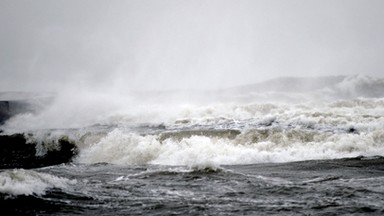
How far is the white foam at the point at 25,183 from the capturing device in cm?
732

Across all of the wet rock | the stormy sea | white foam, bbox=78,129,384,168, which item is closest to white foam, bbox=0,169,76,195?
the stormy sea

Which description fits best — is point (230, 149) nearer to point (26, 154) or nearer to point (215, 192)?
point (215, 192)

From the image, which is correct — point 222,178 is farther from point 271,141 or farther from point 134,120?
point 134,120

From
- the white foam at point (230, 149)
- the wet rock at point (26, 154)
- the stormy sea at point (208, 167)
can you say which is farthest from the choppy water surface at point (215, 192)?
the wet rock at point (26, 154)

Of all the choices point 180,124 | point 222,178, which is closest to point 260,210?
point 222,178

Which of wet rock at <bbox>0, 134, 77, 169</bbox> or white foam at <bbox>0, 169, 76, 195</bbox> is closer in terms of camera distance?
white foam at <bbox>0, 169, 76, 195</bbox>

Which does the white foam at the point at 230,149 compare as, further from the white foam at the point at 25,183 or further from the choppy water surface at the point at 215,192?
the white foam at the point at 25,183

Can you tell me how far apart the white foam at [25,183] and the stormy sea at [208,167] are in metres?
0.02

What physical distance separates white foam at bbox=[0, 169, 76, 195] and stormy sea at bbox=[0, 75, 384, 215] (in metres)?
0.02

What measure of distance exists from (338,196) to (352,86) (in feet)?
121

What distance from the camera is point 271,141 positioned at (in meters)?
14.9

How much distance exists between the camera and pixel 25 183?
7.66 metres

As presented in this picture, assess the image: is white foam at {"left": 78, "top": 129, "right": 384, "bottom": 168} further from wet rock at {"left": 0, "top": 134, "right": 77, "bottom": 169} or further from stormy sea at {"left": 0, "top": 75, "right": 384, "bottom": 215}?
wet rock at {"left": 0, "top": 134, "right": 77, "bottom": 169}

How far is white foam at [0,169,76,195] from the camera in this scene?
288 inches
